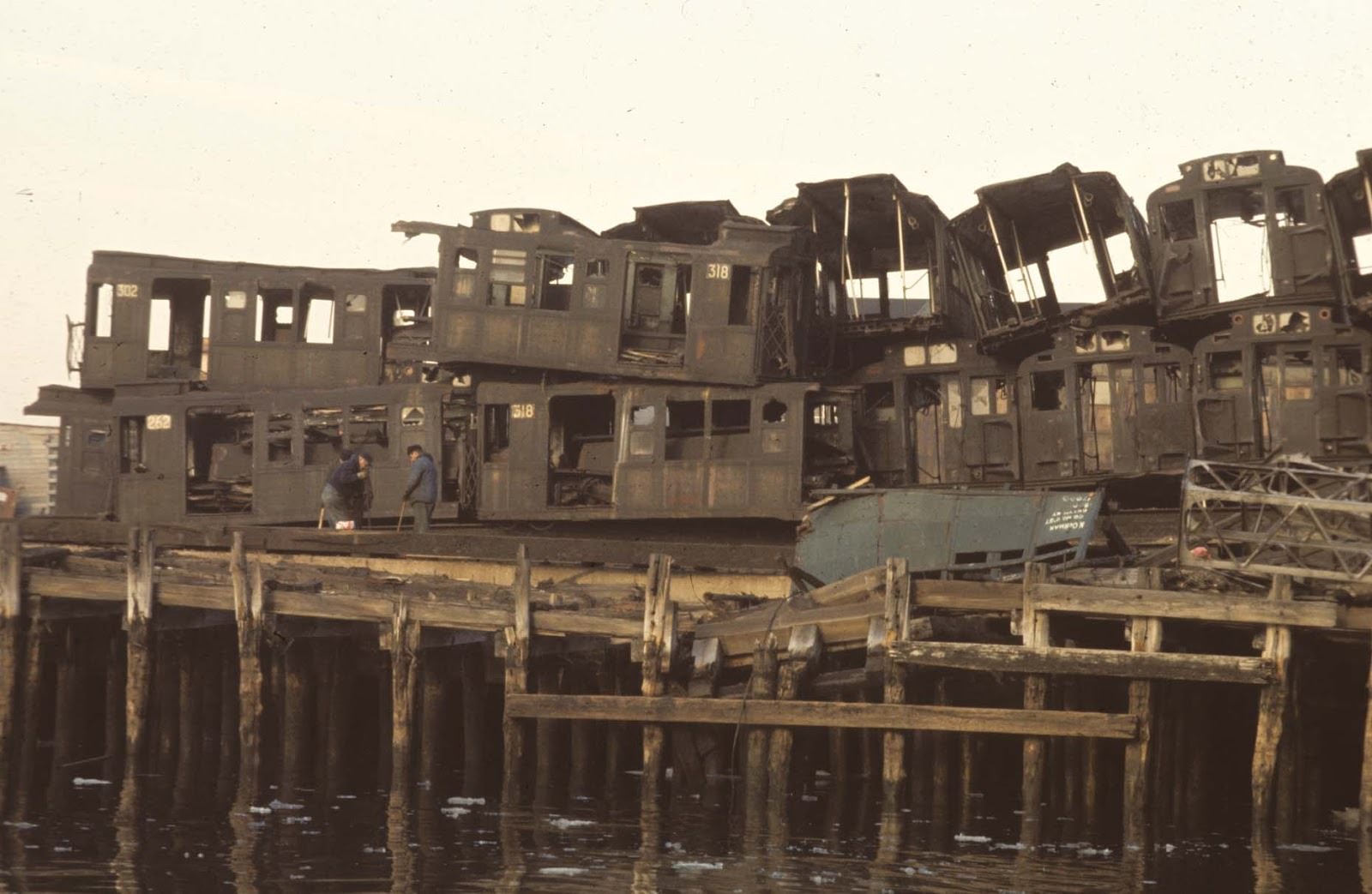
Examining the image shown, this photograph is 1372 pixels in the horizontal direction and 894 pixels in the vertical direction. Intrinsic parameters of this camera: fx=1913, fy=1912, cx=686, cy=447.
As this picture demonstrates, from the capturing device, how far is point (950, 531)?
26859mm

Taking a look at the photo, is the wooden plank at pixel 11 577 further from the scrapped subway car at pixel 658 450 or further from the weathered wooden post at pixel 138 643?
the scrapped subway car at pixel 658 450

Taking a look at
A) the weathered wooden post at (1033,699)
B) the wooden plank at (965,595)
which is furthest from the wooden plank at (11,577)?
the weathered wooden post at (1033,699)

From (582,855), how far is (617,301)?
1805cm

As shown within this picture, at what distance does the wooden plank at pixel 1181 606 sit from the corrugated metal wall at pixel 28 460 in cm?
4846

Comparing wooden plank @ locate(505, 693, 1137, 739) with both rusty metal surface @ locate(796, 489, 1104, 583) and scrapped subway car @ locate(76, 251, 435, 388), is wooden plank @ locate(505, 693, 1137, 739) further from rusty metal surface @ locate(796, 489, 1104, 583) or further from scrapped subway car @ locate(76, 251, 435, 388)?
scrapped subway car @ locate(76, 251, 435, 388)

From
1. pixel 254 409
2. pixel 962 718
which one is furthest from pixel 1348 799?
pixel 254 409

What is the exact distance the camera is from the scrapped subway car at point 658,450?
120ft

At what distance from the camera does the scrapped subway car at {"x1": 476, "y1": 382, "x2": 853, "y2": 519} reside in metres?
36.6

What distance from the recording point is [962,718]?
22.6m

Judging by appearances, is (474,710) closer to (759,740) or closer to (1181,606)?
(759,740)

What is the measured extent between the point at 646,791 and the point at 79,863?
717cm

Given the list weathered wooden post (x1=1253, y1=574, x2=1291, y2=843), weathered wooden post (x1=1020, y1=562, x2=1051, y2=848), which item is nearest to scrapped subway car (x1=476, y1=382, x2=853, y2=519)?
weathered wooden post (x1=1020, y1=562, x2=1051, y2=848)

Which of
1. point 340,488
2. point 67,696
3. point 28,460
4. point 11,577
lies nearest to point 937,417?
point 340,488

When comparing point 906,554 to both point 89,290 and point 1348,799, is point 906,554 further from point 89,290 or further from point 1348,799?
point 89,290
